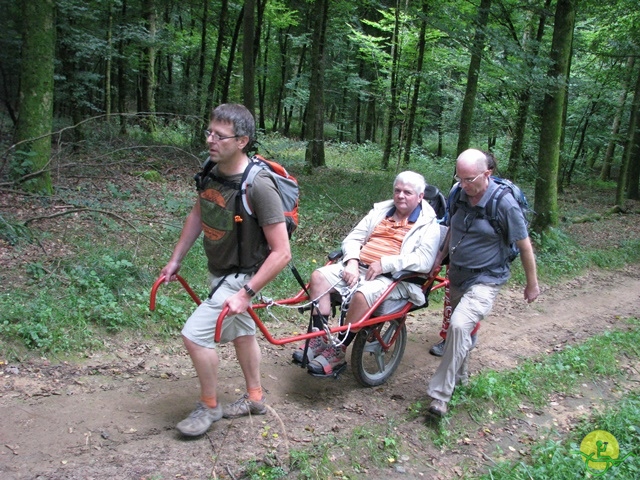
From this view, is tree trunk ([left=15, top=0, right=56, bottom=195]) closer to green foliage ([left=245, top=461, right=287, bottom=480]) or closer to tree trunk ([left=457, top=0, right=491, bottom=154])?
green foliage ([left=245, top=461, right=287, bottom=480])

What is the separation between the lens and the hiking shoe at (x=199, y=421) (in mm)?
3393

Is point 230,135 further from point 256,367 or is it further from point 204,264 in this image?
point 204,264

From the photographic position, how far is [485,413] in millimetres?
4293

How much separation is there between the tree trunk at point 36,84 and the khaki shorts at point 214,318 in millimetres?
5112

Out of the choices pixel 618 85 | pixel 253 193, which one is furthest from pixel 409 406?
pixel 618 85

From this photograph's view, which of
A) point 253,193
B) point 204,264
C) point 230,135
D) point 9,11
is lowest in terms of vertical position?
point 204,264

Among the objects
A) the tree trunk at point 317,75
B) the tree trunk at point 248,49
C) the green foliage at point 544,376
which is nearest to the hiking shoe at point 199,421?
the green foliage at point 544,376

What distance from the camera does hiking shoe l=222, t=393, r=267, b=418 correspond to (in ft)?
12.2

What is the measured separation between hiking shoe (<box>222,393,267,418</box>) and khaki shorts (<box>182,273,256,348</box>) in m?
0.59

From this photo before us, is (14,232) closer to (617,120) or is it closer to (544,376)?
(544,376)

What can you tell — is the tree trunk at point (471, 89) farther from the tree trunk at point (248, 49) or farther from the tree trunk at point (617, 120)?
the tree trunk at point (617, 120)

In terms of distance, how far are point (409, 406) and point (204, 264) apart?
3351 millimetres

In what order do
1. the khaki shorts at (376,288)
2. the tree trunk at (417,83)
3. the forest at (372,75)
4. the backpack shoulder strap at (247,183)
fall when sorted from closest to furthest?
the backpack shoulder strap at (247,183) → the khaki shorts at (376,288) → the forest at (372,75) → the tree trunk at (417,83)

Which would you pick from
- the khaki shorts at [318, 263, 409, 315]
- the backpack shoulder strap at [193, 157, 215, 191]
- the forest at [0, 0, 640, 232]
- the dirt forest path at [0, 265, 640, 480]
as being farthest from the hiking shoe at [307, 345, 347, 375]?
the forest at [0, 0, 640, 232]
